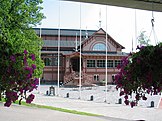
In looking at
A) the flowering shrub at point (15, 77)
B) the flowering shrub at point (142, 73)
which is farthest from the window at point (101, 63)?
the flowering shrub at point (15, 77)

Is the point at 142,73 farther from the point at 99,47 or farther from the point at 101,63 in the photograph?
the point at 99,47

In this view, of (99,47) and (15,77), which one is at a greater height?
(99,47)

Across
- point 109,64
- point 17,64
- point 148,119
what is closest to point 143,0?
point 17,64

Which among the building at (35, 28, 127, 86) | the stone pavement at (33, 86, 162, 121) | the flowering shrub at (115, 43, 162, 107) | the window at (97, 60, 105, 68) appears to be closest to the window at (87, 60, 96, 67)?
the building at (35, 28, 127, 86)

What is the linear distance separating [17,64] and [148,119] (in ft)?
24.3

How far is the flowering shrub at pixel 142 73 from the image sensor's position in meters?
2.79

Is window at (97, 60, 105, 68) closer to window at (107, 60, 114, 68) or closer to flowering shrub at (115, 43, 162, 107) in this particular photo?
window at (107, 60, 114, 68)

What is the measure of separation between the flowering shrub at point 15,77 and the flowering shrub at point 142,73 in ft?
4.06

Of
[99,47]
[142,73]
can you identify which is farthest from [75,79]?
[142,73]

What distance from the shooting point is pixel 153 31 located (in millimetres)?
3508

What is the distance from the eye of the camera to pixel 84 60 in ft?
100

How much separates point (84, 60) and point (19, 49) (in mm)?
27059

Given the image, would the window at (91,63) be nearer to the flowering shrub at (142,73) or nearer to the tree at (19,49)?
the tree at (19,49)

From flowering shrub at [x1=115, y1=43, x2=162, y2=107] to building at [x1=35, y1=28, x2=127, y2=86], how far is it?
25.2 m
